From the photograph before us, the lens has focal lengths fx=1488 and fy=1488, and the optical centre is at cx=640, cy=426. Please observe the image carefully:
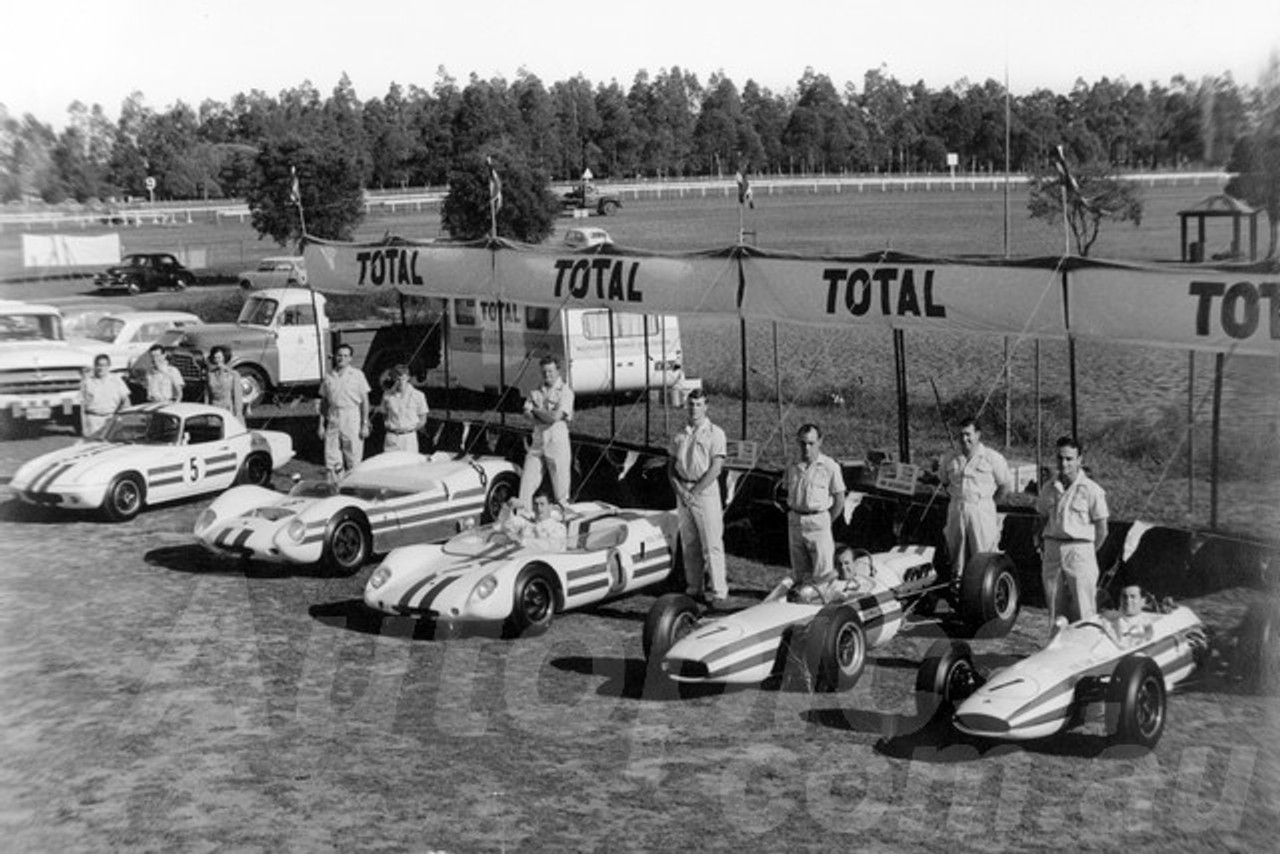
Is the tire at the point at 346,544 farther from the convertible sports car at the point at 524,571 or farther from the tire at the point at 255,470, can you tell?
the tire at the point at 255,470

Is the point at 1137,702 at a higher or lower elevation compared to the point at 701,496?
lower

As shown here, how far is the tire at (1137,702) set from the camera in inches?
364

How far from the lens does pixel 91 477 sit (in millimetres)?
17031

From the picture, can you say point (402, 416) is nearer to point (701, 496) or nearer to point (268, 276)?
point (701, 496)

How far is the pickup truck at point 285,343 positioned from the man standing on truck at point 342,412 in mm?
6555

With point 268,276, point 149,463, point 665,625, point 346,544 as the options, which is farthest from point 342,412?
point 268,276

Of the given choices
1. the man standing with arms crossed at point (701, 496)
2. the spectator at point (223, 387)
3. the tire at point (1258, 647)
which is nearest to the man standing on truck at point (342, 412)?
the spectator at point (223, 387)

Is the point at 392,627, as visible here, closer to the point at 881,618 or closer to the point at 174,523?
the point at 881,618

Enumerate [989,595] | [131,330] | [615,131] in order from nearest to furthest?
[989,595] → [131,330] → [615,131]

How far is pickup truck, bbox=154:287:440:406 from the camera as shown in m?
25.1

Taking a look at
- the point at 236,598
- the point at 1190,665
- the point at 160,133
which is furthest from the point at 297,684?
the point at 160,133

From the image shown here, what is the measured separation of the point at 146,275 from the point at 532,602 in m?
38.3

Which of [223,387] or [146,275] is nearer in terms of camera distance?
[223,387]

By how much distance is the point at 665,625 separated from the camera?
11.3 metres
